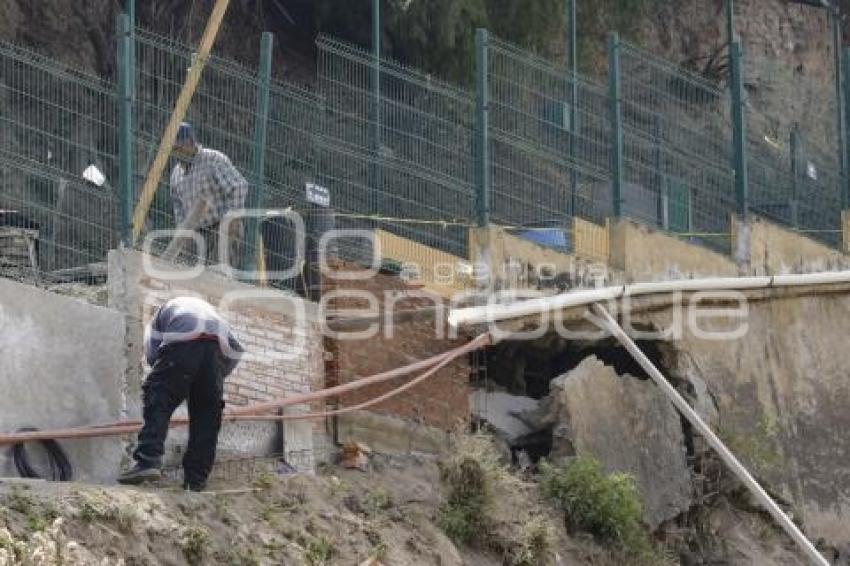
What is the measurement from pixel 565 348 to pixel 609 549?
7.46ft

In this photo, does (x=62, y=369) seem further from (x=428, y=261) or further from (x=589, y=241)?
(x=589, y=241)

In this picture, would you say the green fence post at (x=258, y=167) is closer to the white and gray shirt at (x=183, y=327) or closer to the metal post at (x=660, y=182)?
the white and gray shirt at (x=183, y=327)

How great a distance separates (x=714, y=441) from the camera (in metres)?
16.9

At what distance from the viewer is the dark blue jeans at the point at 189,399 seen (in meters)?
13.6

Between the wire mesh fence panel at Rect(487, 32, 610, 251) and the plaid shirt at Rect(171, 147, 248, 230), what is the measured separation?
123 inches

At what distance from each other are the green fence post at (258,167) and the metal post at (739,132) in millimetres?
5903

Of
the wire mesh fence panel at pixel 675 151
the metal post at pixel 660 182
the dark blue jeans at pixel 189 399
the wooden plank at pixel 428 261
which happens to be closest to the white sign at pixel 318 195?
the wooden plank at pixel 428 261

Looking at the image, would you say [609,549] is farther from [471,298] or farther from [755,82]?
[755,82]

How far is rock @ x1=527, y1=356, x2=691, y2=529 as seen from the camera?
1706 cm

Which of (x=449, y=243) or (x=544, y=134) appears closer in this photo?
(x=449, y=243)

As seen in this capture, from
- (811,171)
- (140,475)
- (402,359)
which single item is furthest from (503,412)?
(811,171)

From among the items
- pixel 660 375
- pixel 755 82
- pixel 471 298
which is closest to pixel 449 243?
pixel 471 298

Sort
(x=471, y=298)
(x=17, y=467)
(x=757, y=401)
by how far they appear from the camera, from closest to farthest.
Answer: (x=17, y=467), (x=471, y=298), (x=757, y=401)

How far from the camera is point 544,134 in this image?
1936 cm
